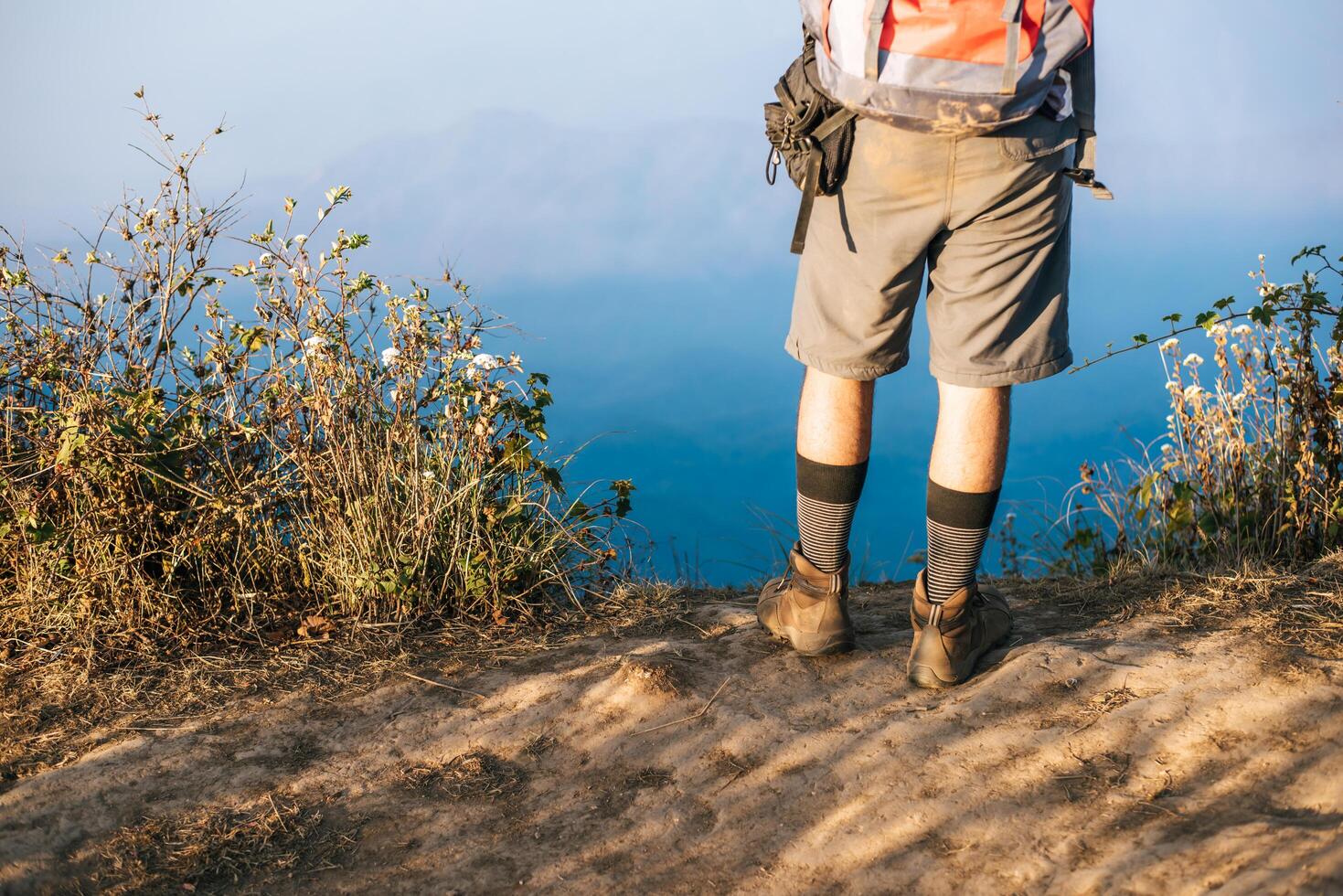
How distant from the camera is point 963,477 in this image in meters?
2.64

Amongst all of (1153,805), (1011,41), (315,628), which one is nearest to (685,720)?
(1153,805)

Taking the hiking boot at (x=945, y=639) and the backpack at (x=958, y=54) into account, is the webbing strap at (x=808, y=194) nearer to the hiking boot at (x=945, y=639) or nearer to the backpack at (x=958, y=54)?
the backpack at (x=958, y=54)

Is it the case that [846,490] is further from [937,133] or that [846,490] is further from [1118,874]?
[1118,874]

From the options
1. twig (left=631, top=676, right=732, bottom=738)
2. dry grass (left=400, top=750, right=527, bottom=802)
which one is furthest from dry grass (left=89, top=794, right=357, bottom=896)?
twig (left=631, top=676, right=732, bottom=738)

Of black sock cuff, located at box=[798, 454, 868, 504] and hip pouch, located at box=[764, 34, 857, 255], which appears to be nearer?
hip pouch, located at box=[764, 34, 857, 255]

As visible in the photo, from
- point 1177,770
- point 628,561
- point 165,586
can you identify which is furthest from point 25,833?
point 1177,770

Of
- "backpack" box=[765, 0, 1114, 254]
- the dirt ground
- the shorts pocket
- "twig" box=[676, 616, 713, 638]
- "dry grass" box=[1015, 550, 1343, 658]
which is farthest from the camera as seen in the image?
"twig" box=[676, 616, 713, 638]

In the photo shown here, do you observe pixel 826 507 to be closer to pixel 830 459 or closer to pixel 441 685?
pixel 830 459

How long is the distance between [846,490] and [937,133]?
35.7 inches

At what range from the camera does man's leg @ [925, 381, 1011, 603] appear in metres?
2.59

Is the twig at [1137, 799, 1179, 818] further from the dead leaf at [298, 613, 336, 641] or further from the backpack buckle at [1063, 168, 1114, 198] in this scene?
the dead leaf at [298, 613, 336, 641]

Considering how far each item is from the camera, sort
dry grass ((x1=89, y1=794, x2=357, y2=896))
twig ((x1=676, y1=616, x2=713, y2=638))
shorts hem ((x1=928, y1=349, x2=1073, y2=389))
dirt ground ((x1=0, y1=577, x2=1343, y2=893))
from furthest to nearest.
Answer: twig ((x1=676, y1=616, x2=713, y2=638)) < shorts hem ((x1=928, y1=349, x2=1073, y2=389)) < dry grass ((x1=89, y1=794, x2=357, y2=896)) < dirt ground ((x1=0, y1=577, x2=1343, y2=893))

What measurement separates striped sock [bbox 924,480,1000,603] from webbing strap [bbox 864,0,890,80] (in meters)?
0.97

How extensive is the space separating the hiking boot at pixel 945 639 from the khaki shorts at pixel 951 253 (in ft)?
1.84
